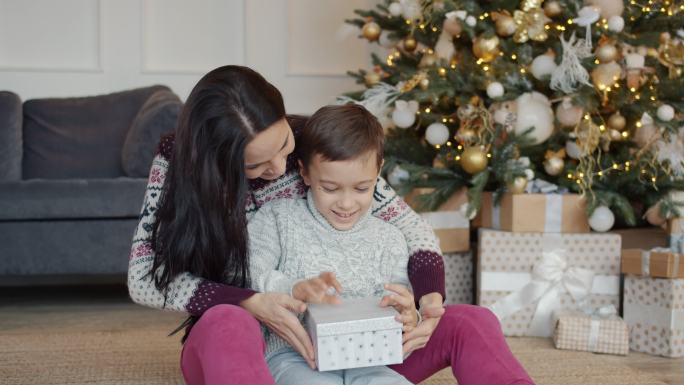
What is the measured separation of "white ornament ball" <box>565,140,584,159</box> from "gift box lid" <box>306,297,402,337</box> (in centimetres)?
129

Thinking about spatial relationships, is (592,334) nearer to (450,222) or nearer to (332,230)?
(450,222)

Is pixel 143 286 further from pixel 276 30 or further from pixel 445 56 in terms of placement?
pixel 276 30

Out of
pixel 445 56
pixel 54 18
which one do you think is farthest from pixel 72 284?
pixel 445 56

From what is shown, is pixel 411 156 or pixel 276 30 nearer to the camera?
pixel 411 156

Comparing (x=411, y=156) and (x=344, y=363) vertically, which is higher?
(x=411, y=156)

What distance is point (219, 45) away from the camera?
377 cm

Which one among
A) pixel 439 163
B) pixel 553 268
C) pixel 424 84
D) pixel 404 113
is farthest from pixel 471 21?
pixel 553 268

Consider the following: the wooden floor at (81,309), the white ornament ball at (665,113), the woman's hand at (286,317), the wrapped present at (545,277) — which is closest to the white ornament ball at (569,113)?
the white ornament ball at (665,113)

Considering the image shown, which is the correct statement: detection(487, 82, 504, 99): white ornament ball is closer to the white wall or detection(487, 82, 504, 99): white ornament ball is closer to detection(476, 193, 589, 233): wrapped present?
detection(476, 193, 589, 233): wrapped present

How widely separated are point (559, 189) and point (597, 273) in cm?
28

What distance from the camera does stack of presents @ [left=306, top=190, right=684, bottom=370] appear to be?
211cm

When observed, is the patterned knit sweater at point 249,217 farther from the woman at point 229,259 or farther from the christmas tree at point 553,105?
the christmas tree at point 553,105

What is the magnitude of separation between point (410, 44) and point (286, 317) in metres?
1.73

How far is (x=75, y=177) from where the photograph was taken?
3.25 m
